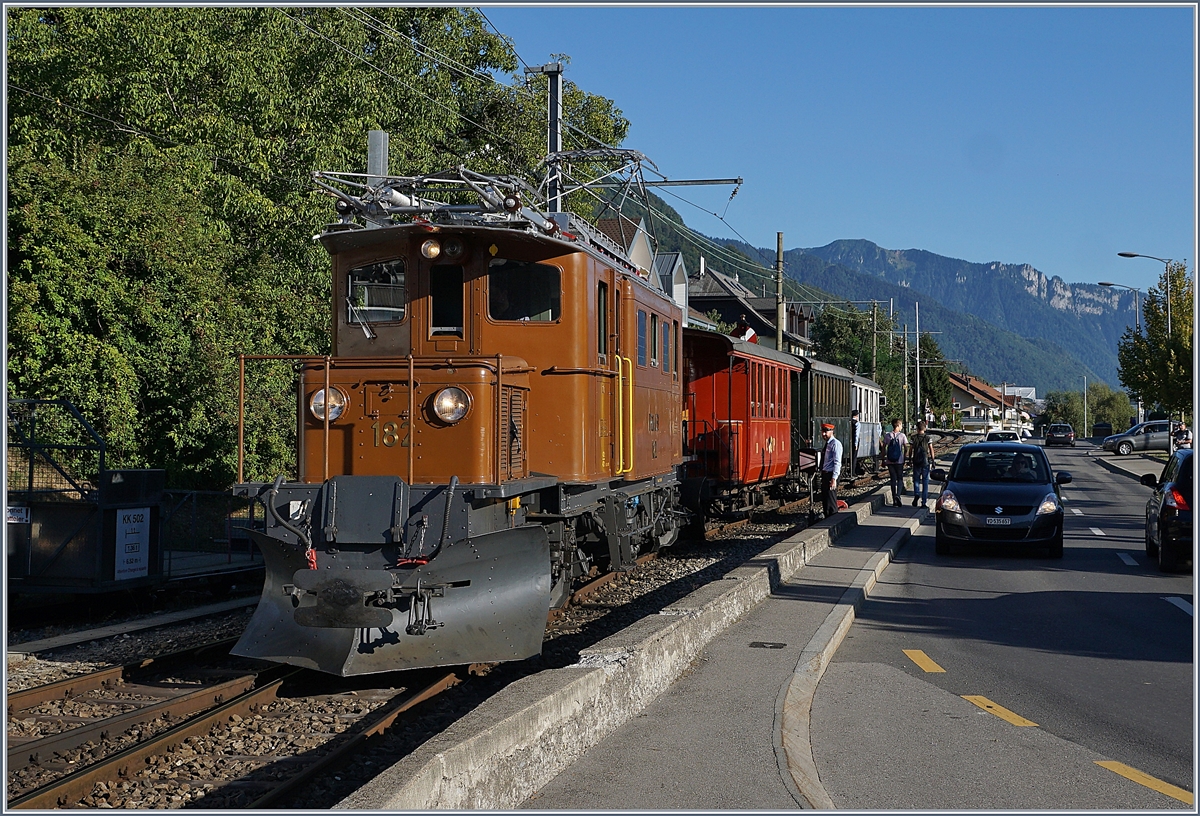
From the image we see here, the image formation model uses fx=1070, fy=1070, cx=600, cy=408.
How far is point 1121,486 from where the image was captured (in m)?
34.6

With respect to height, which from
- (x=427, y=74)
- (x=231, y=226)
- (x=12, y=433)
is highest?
(x=427, y=74)

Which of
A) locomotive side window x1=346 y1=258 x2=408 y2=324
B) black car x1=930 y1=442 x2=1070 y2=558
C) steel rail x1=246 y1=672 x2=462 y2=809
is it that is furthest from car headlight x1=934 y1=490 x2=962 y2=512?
steel rail x1=246 y1=672 x2=462 y2=809

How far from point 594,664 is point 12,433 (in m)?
10.9

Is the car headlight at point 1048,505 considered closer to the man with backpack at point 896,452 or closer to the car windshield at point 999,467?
the car windshield at point 999,467

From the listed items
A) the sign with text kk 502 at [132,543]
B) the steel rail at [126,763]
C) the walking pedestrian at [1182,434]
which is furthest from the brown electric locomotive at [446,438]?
the walking pedestrian at [1182,434]

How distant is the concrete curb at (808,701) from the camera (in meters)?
5.47

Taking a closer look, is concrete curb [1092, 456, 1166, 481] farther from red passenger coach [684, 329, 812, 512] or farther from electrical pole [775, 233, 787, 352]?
red passenger coach [684, 329, 812, 512]

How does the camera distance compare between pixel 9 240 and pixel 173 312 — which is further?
pixel 173 312

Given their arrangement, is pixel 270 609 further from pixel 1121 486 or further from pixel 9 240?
pixel 1121 486

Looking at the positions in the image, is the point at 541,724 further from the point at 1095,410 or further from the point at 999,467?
the point at 1095,410

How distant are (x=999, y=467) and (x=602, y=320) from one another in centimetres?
933

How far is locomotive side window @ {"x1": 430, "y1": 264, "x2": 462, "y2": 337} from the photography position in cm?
916

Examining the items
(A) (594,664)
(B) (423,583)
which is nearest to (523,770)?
(A) (594,664)

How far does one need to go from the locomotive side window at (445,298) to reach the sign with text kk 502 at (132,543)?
465cm
